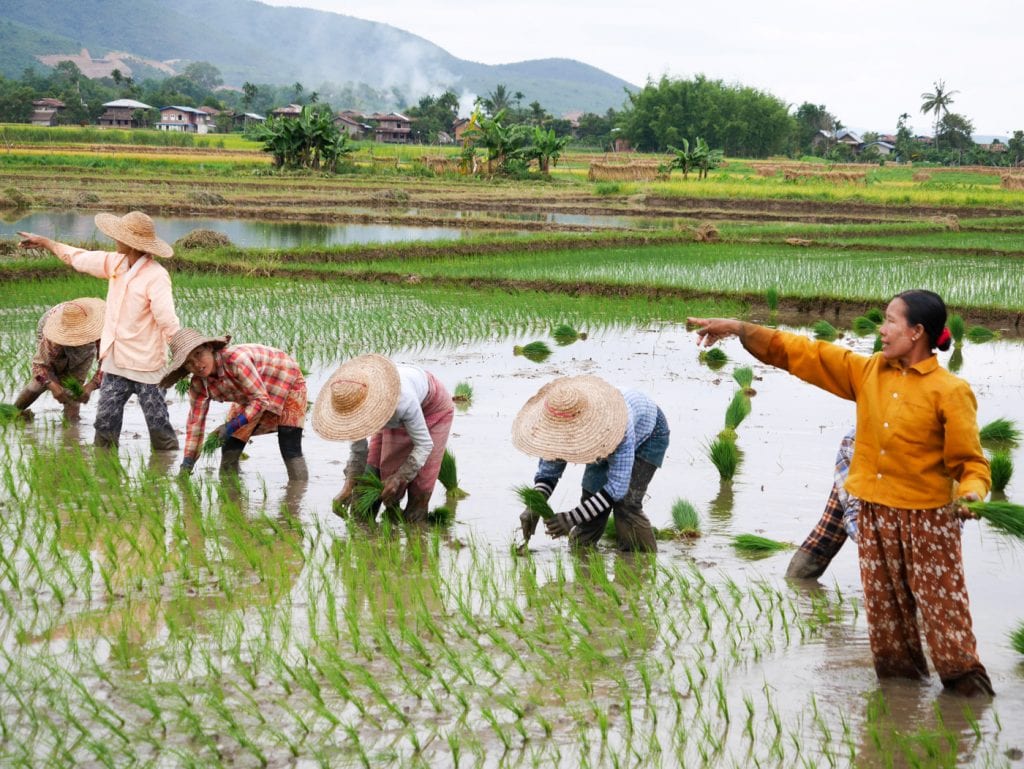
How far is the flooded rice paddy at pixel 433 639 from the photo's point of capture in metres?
2.77

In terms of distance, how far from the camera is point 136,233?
18.2ft

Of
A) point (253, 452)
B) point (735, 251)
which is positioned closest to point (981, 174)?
point (735, 251)

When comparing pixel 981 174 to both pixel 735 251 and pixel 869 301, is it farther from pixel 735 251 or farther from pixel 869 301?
pixel 869 301

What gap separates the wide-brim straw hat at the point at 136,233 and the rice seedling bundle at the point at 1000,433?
4.29 m

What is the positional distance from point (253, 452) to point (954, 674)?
3862 millimetres

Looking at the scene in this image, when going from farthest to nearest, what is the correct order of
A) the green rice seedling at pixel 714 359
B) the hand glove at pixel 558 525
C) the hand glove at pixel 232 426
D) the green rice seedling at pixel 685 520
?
the green rice seedling at pixel 714 359 → the hand glove at pixel 232 426 → the green rice seedling at pixel 685 520 → the hand glove at pixel 558 525

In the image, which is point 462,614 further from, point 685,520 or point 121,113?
point 121,113

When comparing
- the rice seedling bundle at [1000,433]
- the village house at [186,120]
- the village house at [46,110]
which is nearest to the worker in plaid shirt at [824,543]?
the rice seedling bundle at [1000,433]

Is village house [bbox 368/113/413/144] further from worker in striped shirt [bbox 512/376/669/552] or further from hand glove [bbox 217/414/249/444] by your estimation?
worker in striped shirt [bbox 512/376/669/552]

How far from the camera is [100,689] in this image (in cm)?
296

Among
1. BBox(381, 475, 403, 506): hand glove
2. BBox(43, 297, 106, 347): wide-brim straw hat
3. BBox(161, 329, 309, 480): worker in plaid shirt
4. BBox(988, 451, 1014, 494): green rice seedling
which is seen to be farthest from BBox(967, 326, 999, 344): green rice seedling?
BBox(43, 297, 106, 347): wide-brim straw hat

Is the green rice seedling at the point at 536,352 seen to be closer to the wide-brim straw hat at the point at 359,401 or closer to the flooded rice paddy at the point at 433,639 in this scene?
the flooded rice paddy at the point at 433,639

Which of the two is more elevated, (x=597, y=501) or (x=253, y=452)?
(x=597, y=501)

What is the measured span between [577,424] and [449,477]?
1263 millimetres
